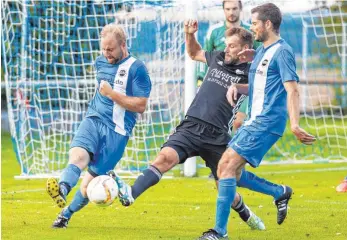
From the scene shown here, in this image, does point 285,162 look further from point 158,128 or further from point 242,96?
point 242,96

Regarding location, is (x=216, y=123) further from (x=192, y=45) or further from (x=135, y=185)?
(x=135, y=185)

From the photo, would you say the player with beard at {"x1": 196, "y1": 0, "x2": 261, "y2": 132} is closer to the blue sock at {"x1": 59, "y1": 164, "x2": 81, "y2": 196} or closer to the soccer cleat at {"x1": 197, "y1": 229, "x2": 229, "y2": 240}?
the blue sock at {"x1": 59, "y1": 164, "x2": 81, "y2": 196}

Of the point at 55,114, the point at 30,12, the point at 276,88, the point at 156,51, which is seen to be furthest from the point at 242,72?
the point at 55,114

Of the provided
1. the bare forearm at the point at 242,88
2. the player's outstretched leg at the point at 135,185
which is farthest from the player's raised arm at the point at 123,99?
the bare forearm at the point at 242,88

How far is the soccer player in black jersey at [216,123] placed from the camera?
830cm

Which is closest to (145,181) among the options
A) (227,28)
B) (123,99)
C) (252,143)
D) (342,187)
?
(123,99)

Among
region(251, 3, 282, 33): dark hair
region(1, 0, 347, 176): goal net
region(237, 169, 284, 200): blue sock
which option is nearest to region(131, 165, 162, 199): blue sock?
region(237, 169, 284, 200): blue sock

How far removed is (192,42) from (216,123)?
0.85 metres

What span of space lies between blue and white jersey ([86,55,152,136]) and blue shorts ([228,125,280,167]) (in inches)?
45.9

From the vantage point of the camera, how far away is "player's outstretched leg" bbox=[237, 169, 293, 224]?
841 centimetres

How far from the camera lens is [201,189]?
11.6 meters

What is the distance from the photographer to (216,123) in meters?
8.41

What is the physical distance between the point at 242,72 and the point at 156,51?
224 inches

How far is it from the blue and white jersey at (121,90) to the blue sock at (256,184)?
43.1 inches
